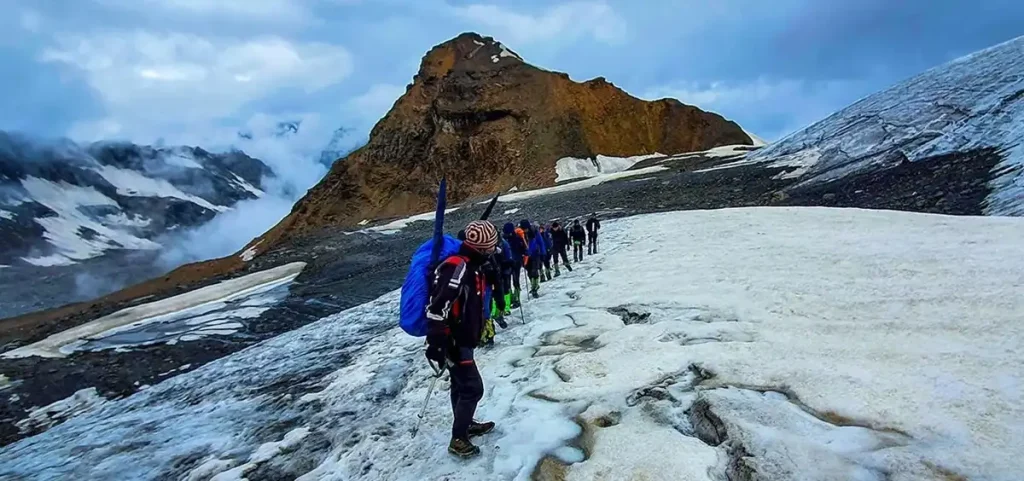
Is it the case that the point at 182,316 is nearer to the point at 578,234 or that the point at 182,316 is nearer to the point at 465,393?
the point at 578,234

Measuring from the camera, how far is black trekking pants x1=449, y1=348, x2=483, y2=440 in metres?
5.41

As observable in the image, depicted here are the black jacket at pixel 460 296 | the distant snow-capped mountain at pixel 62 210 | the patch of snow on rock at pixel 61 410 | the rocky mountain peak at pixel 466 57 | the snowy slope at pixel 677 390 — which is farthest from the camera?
the distant snow-capped mountain at pixel 62 210

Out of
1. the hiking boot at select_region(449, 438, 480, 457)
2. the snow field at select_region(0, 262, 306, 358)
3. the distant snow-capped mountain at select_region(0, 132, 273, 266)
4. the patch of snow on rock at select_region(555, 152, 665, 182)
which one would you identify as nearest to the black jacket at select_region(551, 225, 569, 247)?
the snow field at select_region(0, 262, 306, 358)

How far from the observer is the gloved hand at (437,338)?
5133 millimetres

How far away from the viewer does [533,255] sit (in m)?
12.9

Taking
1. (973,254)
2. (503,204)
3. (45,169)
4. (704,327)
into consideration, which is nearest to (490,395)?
(704,327)

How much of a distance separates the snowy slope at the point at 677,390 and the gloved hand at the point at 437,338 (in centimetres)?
97

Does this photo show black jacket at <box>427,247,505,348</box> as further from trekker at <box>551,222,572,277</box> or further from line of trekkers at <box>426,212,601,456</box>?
trekker at <box>551,222,572,277</box>

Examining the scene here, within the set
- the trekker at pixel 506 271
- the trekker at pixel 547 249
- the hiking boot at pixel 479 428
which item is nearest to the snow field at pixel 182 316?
the trekker at pixel 547 249

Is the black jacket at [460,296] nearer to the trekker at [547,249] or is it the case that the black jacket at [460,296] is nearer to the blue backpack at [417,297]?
the blue backpack at [417,297]

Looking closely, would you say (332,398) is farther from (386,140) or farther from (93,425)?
(386,140)

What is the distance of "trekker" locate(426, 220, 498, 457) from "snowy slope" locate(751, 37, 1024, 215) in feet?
50.2

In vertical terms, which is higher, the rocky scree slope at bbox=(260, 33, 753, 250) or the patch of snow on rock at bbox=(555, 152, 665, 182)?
the rocky scree slope at bbox=(260, 33, 753, 250)

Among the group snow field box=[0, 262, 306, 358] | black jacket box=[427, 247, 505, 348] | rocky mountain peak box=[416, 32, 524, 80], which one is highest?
rocky mountain peak box=[416, 32, 524, 80]
